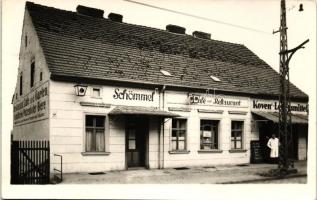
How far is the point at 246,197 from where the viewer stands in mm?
12141

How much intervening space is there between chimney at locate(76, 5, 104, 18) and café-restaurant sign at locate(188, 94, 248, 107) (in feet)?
18.3

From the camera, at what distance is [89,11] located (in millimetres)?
18484

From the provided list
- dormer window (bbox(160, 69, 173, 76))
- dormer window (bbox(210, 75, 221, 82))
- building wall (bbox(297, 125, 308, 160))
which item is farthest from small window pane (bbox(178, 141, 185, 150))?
building wall (bbox(297, 125, 308, 160))

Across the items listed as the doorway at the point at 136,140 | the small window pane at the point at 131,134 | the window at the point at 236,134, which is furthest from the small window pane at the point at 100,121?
the window at the point at 236,134

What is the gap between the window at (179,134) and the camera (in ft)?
56.2

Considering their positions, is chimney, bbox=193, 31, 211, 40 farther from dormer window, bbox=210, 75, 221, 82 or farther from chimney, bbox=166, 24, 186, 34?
dormer window, bbox=210, 75, 221, 82

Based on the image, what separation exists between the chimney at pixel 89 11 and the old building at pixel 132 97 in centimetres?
4

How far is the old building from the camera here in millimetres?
14719

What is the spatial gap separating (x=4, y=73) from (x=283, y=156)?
388 inches

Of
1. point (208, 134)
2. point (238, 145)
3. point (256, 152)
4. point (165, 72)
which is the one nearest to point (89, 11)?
point (165, 72)

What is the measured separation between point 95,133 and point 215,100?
18.6ft

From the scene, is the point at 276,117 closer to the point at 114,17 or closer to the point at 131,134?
the point at 131,134

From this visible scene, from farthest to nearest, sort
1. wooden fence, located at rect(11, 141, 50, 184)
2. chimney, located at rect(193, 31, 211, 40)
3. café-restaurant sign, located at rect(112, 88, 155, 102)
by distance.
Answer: chimney, located at rect(193, 31, 211, 40) → café-restaurant sign, located at rect(112, 88, 155, 102) → wooden fence, located at rect(11, 141, 50, 184)

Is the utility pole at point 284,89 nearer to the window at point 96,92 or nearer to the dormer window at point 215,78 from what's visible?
the dormer window at point 215,78
